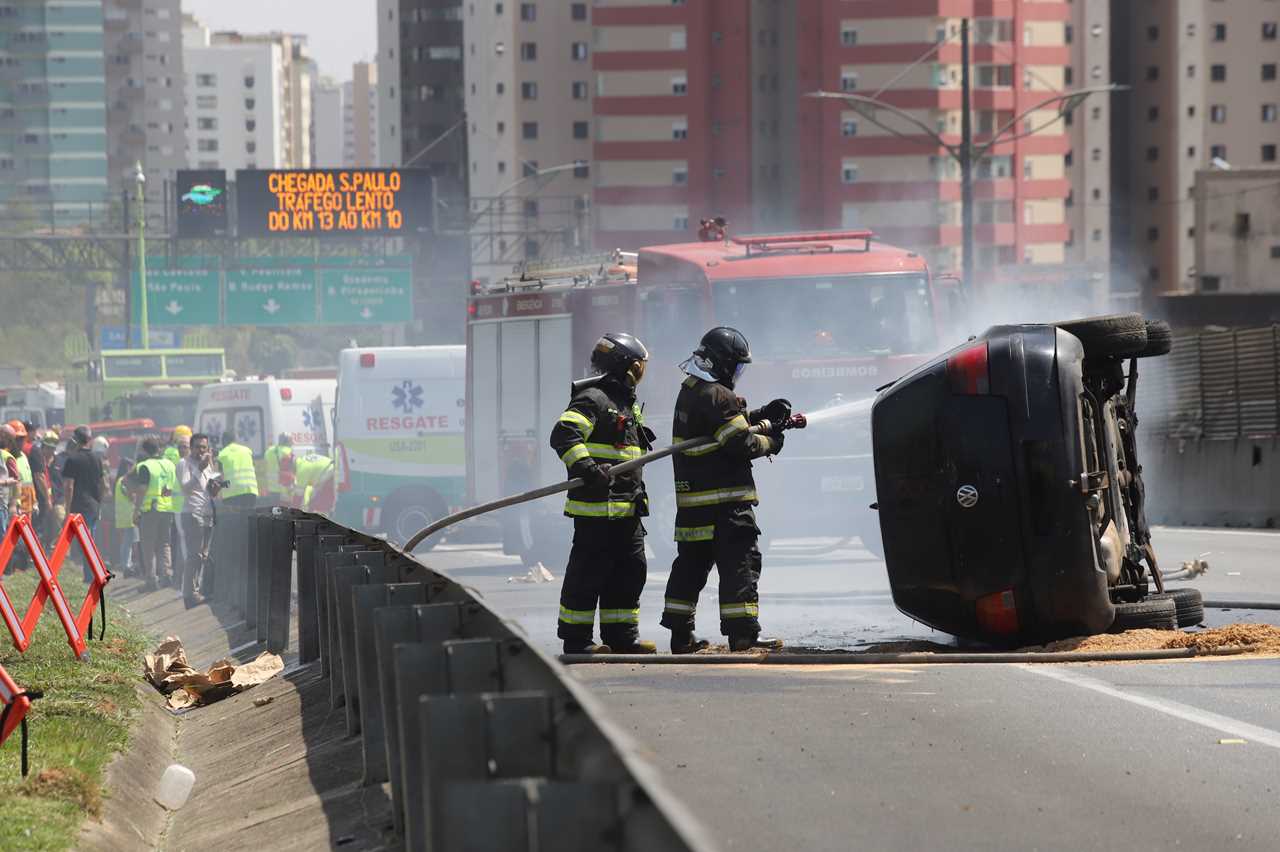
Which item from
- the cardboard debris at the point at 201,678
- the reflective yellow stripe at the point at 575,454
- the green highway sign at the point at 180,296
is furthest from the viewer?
the green highway sign at the point at 180,296

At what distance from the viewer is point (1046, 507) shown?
1010cm

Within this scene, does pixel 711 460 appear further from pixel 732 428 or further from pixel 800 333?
pixel 800 333

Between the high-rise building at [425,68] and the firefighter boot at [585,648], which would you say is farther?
the high-rise building at [425,68]

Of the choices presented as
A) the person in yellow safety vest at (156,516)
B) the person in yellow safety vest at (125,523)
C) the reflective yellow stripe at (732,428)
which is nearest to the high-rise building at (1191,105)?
the person in yellow safety vest at (125,523)

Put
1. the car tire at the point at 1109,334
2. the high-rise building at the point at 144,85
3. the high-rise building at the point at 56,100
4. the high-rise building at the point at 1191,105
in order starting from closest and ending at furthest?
the car tire at the point at 1109,334 < the high-rise building at the point at 1191,105 < the high-rise building at the point at 56,100 < the high-rise building at the point at 144,85

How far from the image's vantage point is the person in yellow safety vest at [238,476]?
2364 centimetres

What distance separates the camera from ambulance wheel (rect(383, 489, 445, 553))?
28000 mm

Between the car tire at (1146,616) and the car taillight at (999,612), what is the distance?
2.09 ft

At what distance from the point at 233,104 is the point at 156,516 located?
16961 cm

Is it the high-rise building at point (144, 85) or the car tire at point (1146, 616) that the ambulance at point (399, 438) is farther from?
the high-rise building at point (144, 85)

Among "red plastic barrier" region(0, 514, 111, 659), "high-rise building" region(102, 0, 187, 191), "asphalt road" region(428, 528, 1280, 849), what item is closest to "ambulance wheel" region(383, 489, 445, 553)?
"red plastic barrier" region(0, 514, 111, 659)

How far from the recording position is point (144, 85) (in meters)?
175

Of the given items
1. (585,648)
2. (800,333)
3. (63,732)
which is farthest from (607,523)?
(800,333)

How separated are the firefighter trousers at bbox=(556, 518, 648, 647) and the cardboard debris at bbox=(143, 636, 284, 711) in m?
2.33
